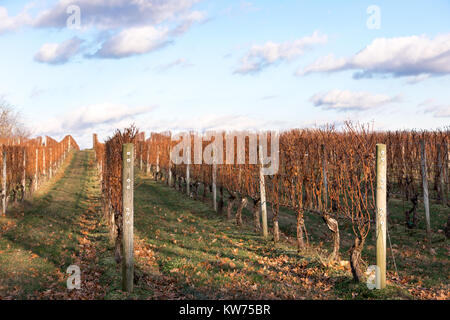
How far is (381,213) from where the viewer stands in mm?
8438

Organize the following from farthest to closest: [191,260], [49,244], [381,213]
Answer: [49,244] < [191,260] < [381,213]

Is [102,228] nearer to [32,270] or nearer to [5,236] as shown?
[5,236]

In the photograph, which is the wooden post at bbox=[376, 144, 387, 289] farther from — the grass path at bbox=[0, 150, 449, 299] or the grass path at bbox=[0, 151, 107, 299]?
the grass path at bbox=[0, 151, 107, 299]

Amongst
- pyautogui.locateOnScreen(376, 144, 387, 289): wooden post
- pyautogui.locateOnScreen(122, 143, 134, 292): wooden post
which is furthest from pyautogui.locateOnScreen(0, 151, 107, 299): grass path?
pyautogui.locateOnScreen(376, 144, 387, 289): wooden post

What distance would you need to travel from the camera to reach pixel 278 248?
13.0 m

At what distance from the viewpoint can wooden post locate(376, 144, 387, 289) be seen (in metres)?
8.36

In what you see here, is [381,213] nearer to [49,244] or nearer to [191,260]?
[191,260]

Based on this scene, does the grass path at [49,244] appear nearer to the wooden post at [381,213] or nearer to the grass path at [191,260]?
the grass path at [191,260]

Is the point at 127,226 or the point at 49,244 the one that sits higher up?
the point at 127,226

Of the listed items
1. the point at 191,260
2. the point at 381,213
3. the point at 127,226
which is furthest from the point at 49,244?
the point at 381,213

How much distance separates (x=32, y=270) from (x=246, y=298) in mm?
5951

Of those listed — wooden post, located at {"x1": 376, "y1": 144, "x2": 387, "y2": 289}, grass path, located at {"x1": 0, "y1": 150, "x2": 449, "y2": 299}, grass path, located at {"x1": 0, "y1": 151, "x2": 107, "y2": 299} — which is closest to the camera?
wooden post, located at {"x1": 376, "y1": 144, "x2": 387, "y2": 289}

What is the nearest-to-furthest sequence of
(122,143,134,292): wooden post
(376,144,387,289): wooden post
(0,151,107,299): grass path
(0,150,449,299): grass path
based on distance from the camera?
1. (376,144,387,289): wooden post
2. (122,143,134,292): wooden post
3. (0,150,449,299): grass path
4. (0,151,107,299): grass path

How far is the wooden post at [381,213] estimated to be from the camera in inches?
329
